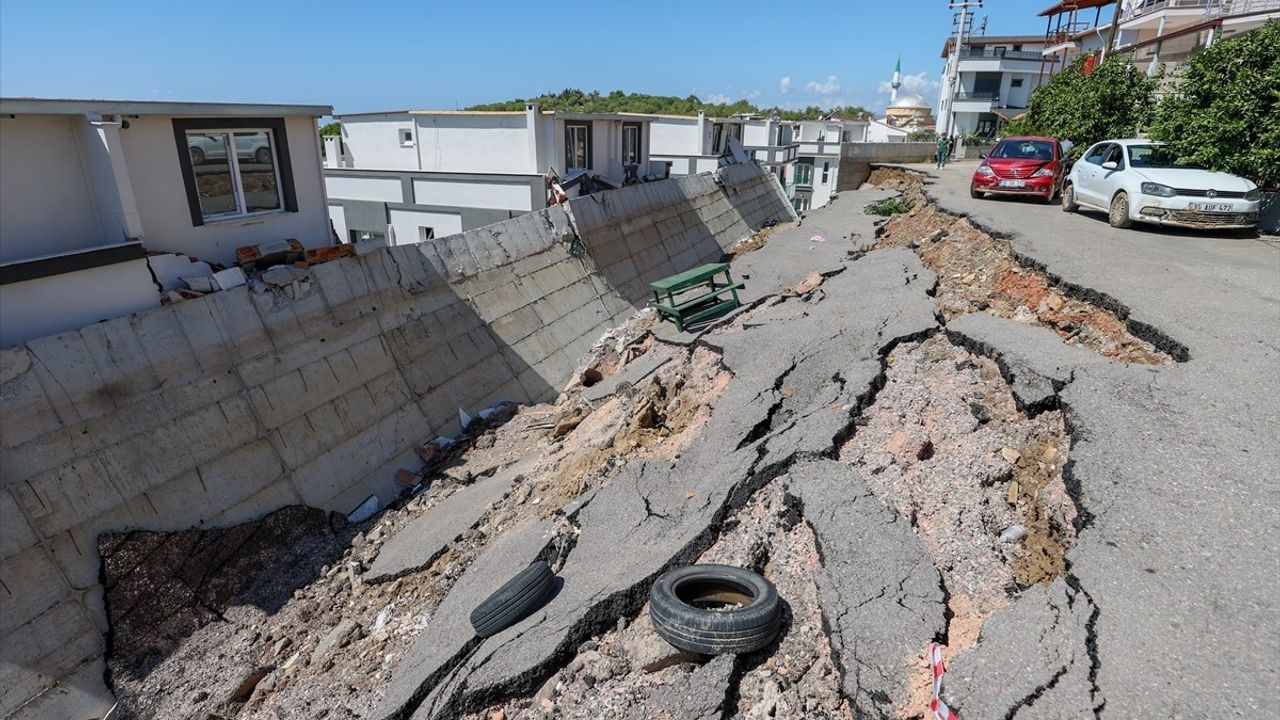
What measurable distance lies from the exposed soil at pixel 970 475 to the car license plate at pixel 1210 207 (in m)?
7.84

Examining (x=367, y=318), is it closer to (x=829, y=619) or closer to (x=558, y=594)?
(x=558, y=594)

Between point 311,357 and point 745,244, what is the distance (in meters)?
16.2

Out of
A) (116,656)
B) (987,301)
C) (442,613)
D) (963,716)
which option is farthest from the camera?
(987,301)

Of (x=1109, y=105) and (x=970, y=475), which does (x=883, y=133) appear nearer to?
(x=1109, y=105)

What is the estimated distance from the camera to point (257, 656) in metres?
6.47

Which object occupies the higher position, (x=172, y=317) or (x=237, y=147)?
(x=237, y=147)

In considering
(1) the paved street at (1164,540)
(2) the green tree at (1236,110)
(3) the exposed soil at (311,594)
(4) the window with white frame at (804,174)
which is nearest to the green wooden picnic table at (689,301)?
(3) the exposed soil at (311,594)

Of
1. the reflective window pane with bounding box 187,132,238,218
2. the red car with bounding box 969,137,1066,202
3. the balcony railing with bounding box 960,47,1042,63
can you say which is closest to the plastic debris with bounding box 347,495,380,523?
the reflective window pane with bounding box 187,132,238,218

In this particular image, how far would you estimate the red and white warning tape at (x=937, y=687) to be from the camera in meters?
3.04

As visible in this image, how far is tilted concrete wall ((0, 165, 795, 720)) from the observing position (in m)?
6.27

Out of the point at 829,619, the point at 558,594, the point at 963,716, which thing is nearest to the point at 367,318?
the point at 558,594

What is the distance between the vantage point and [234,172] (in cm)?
959

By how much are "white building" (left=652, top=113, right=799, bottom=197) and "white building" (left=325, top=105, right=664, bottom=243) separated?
424cm

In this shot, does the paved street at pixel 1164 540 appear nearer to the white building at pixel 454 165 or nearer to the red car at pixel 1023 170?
the red car at pixel 1023 170
